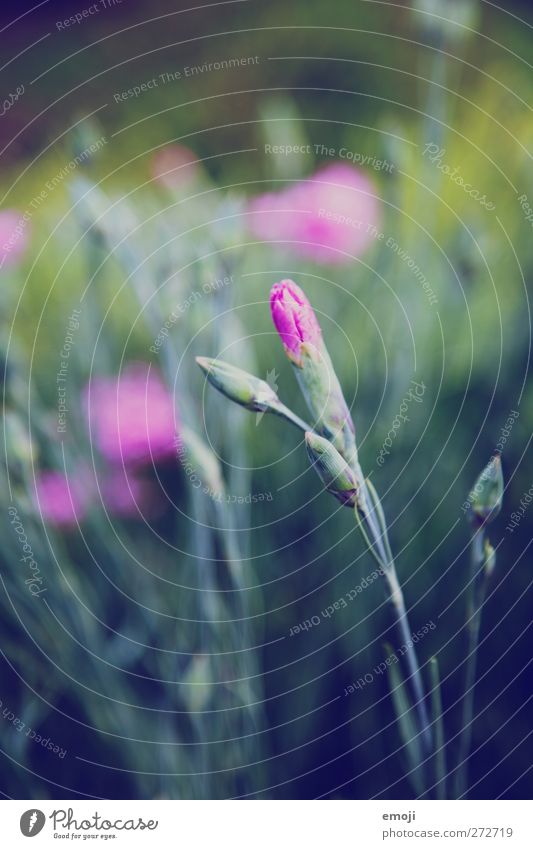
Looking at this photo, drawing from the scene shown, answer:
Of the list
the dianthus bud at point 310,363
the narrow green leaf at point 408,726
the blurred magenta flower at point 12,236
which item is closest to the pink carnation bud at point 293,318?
the dianthus bud at point 310,363

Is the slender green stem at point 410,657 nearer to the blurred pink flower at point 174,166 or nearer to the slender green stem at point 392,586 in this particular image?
the slender green stem at point 392,586

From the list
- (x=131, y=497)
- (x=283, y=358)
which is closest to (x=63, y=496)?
(x=131, y=497)

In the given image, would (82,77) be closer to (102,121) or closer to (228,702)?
(102,121)

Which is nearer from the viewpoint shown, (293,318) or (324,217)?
(293,318)

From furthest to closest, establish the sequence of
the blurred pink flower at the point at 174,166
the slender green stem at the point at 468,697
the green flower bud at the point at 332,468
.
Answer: the blurred pink flower at the point at 174,166, the slender green stem at the point at 468,697, the green flower bud at the point at 332,468

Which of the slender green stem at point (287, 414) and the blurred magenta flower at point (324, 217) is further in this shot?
the blurred magenta flower at point (324, 217)

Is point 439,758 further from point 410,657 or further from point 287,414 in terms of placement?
point 287,414
